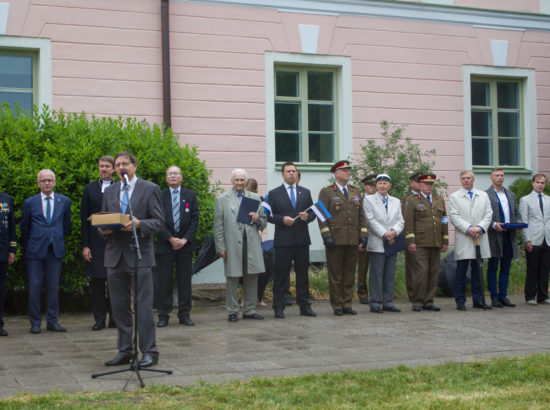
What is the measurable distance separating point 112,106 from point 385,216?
531 centimetres

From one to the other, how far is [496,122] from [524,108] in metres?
0.70

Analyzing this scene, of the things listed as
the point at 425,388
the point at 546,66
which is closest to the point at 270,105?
the point at 546,66

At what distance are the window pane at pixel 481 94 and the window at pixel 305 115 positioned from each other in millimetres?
3249

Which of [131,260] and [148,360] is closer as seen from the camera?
[148,360]

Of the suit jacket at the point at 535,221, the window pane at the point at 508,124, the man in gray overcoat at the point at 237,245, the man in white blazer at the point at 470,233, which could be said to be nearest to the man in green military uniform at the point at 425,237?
the man in white blazer at the point at 470,233

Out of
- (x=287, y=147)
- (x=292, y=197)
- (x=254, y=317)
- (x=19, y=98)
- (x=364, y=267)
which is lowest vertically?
(x=254, y=317)

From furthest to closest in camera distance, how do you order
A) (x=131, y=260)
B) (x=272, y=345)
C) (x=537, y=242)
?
(x=537, y=242) → (x=272, y=345) → (x=131, y=260)

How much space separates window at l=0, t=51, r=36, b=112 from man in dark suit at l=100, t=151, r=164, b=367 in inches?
271

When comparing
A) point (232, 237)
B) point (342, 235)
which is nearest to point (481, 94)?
point (342, 235)

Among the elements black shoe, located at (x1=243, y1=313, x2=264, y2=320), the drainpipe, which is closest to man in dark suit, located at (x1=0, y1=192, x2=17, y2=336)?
black shoe, located at (x1=243, y1=313, x2=264, y2=320)

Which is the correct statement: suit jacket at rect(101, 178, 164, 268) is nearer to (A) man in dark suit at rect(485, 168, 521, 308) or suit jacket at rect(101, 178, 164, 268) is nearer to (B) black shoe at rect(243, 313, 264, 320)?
(B) black shoe at rect(243, 313, 264, 320)

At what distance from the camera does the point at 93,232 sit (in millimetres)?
9812

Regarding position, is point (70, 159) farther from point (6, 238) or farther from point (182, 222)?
point (182, 222)

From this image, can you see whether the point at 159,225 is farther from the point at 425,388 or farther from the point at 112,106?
the point at 112,106
